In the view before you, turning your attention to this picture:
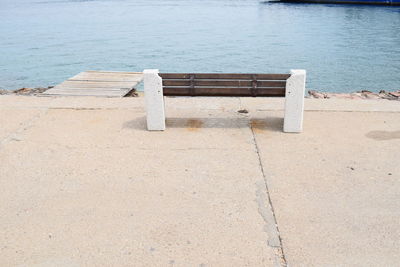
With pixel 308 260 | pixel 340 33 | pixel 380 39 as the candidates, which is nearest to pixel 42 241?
pixel 308 260

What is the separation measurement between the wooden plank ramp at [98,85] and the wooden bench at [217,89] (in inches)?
95.2

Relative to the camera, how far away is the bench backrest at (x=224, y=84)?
5.89 m

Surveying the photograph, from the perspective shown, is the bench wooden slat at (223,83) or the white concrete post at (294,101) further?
the bench wooden slat at (223,83)

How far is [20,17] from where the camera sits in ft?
148

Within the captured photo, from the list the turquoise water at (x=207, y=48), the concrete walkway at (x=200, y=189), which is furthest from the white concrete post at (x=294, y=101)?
the turquoise water at (x=207, y=48)

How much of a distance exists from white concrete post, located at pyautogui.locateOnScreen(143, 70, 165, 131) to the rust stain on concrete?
307cm

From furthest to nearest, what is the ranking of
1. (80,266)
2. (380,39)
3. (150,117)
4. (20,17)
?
(20,17), (380,39), (150,117), (80,266)

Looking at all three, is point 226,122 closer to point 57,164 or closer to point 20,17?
point 57,164

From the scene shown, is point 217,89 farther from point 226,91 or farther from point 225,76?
point 225,76

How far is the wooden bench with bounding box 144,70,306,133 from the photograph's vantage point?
579 centimetres

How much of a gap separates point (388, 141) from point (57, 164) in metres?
4.50

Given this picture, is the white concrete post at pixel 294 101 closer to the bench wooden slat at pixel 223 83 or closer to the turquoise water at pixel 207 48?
the bench wooden slat at pixel 223 83

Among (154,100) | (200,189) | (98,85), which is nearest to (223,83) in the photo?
(154,100)

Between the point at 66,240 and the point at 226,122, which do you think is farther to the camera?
the point at 226,122
